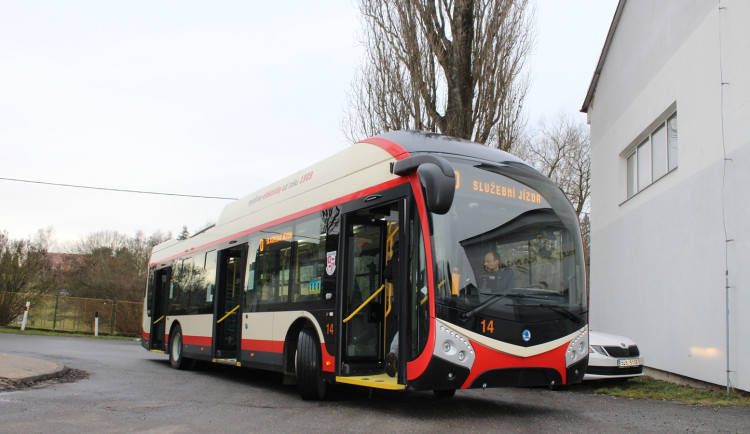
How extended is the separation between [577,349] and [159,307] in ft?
39.4

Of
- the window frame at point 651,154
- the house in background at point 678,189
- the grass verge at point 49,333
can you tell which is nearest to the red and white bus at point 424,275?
the house in background at point 678,189

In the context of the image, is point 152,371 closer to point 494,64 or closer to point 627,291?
point 627,291

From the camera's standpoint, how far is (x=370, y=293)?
24.8ft

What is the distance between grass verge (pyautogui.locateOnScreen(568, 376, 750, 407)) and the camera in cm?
895

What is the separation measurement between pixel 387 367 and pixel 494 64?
12.9 metres

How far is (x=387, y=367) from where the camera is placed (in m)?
6.99

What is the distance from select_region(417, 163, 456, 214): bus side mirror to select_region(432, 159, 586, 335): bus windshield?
48 cm

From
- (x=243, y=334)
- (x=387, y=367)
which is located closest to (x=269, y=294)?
(x=243, y=334)

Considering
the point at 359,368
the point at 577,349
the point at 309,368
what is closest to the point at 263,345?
the point at 309,368

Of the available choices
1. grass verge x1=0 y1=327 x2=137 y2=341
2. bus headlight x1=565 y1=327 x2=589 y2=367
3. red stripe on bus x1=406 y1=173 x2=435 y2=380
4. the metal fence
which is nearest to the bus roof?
red stripe on bus x1=406 y1=173 x2=435 y2=380

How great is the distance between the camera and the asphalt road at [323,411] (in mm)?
6227

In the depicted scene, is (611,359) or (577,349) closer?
(577,349)

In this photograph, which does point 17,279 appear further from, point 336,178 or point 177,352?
point 336,178

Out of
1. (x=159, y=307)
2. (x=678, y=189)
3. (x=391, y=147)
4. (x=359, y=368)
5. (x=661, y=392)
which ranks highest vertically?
(x=678, y=189)
